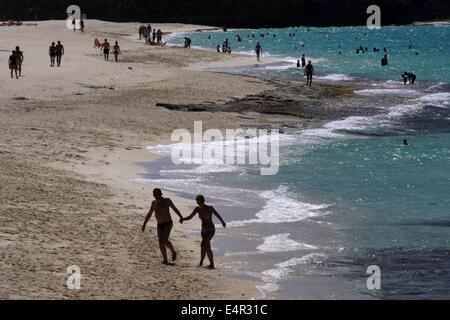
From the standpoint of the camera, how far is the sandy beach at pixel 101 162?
14.3 meters

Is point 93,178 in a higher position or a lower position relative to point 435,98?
higher

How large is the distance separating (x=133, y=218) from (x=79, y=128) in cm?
1115

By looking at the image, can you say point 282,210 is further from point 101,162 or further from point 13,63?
point 13,63

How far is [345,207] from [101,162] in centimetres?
680

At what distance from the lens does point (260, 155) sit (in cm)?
2736

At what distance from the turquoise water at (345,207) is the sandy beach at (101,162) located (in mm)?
1071

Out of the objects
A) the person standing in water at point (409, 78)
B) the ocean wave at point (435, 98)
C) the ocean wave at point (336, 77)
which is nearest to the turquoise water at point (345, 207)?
the ocean wave at point (435, 98)

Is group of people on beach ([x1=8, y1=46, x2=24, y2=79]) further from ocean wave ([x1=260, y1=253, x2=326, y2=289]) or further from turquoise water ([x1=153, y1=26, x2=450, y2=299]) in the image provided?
ocean wave ([x1=260, y1=253, x2=326, y2=289])

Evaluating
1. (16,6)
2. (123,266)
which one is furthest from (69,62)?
(16,6)

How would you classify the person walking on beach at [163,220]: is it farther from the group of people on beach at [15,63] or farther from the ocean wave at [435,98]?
the ocean wave at [435,98]

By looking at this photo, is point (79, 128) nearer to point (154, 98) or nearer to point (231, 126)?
point (231, 126)

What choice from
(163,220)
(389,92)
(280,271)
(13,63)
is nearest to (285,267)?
(280,271)

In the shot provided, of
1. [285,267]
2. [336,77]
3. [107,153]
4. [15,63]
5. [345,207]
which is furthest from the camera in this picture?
[336,77]

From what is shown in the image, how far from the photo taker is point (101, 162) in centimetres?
2428
